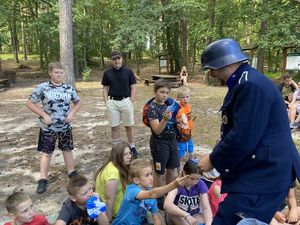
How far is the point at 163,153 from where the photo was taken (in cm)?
372

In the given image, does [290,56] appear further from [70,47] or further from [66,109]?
[66,109]

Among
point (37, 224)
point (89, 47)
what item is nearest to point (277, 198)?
point (37, 224)

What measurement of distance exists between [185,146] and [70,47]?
861 centimetres

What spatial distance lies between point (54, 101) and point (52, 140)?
490 mm

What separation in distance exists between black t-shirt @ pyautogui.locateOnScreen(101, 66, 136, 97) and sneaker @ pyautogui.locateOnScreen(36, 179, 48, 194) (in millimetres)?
1726

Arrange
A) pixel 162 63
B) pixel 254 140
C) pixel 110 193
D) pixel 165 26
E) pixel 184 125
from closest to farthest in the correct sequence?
1. pixel 254 140
2. pixel 110 193
3. pixel 184 125
4. pixel 165 26
5. pixel 162 63

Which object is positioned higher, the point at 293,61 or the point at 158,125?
the point at 293,61

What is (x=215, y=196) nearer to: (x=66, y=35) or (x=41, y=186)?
(x=41, y=186)

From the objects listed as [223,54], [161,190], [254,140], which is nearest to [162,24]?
[161,190]

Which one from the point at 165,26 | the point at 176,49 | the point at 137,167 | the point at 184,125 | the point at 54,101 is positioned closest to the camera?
the point at 137,167

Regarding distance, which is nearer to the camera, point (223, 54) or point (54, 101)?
point (223, 54)

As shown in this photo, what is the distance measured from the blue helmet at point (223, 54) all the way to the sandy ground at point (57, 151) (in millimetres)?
2529

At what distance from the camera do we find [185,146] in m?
4.27

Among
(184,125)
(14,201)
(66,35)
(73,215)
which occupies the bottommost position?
(73,215)
